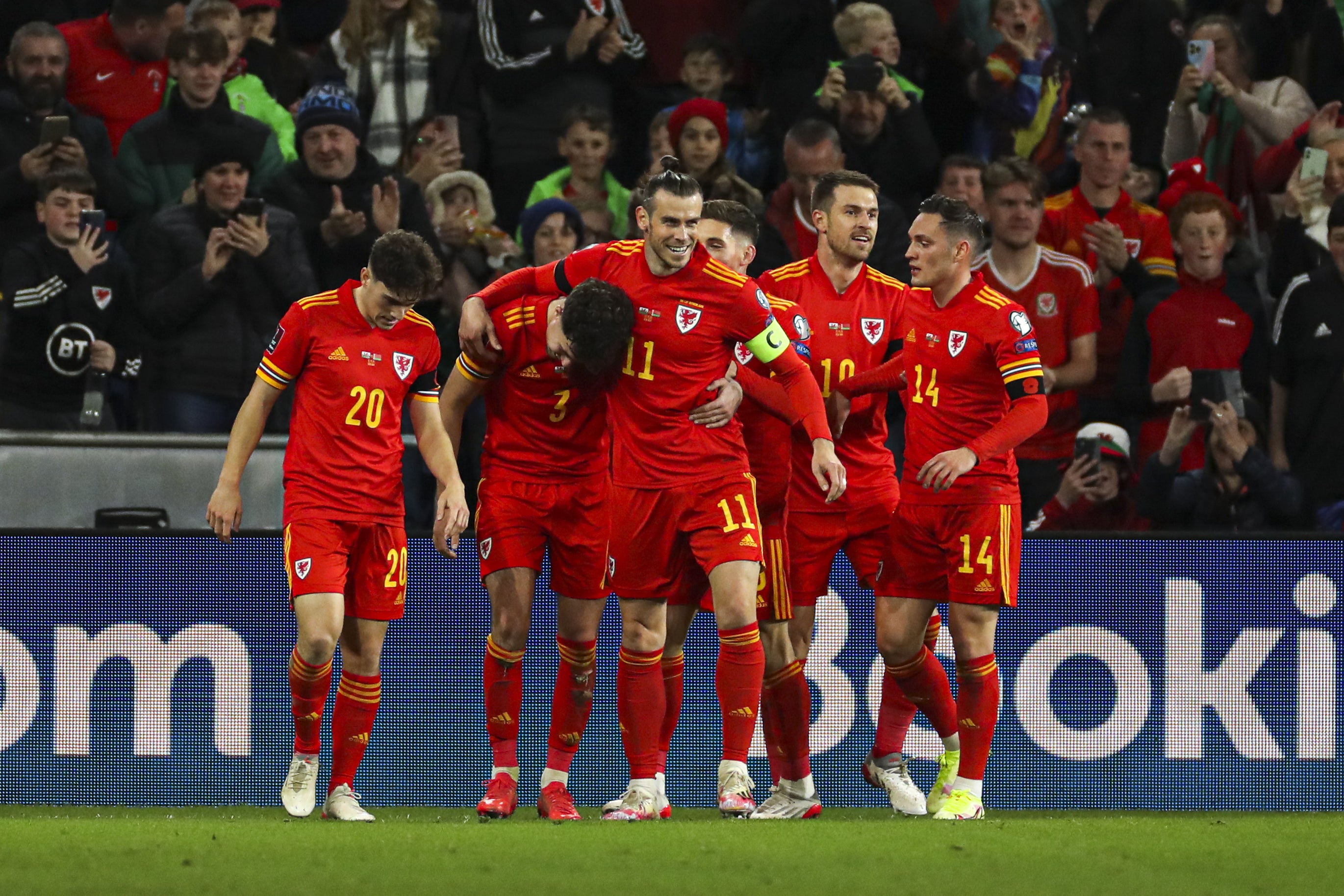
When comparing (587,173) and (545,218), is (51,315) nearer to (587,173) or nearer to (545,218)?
(545,218)

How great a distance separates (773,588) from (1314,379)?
12.0ft

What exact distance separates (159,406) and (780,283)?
3393mm

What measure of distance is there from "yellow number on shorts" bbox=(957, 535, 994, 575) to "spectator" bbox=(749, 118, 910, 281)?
2.98m

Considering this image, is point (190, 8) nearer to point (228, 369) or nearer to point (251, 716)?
point (228, 369)

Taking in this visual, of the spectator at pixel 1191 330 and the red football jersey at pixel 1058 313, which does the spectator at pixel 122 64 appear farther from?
the spectator at pixel 1191 330

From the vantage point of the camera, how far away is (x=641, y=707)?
7051 mm

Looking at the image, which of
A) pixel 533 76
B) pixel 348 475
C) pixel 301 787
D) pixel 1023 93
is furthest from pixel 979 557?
pixel 533 76

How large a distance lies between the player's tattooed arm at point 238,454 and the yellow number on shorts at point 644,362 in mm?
1407

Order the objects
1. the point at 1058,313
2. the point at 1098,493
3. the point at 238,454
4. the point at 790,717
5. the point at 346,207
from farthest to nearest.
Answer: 1. the point at 346,207
2. the point at 1058,313
3. the point at 1098,493
4. the point at 790,717
5. the point at 238,454

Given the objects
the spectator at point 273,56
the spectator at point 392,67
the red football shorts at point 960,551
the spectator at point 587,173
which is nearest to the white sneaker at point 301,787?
the red football shorts at point 960,551

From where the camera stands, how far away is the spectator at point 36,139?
10.0m

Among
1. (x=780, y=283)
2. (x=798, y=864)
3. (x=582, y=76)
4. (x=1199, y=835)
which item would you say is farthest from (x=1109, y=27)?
(x=798, y=864)

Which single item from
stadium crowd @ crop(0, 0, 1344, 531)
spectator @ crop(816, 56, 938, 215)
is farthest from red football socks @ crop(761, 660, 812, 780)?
spectator @ crop(816, 56, 938, 215)

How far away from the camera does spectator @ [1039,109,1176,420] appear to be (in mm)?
9992
